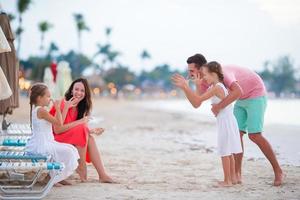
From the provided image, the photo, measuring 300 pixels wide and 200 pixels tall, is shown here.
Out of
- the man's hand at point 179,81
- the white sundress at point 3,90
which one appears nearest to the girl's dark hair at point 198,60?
the man's hand at point 179,81

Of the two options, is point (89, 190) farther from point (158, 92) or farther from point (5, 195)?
point (158, 92)

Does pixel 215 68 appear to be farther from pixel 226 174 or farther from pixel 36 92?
pixel 36 92

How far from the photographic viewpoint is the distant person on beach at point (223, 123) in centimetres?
515

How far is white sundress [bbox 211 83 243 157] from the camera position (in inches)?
203

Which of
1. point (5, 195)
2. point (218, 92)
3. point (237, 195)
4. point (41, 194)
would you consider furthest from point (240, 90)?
point (5, 195)

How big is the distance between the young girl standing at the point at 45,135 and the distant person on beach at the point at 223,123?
1.48 m

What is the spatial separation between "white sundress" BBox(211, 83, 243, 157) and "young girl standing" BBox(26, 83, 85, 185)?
1643mm

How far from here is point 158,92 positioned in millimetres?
127875

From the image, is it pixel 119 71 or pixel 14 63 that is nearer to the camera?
pixel 14 63

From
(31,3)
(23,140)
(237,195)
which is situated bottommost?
(237,195)

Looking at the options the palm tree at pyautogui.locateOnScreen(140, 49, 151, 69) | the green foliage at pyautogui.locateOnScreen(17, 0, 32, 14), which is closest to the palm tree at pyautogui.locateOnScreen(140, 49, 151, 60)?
the palm tree at pyautogui.locateOnScreen(140, 49, 151, 69)

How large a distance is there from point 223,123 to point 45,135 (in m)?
1.96

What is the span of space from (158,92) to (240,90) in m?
123

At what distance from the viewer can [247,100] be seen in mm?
5461
